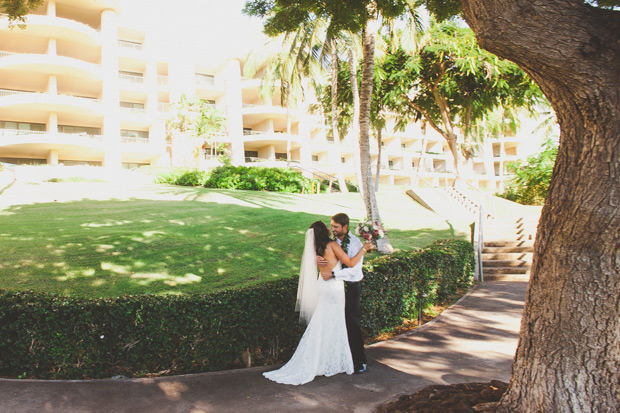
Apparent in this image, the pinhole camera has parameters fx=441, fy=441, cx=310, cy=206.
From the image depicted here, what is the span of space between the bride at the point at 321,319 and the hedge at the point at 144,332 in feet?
1.48

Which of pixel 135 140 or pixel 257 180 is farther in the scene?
pixel 135 140

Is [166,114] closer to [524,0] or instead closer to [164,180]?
[164,180]

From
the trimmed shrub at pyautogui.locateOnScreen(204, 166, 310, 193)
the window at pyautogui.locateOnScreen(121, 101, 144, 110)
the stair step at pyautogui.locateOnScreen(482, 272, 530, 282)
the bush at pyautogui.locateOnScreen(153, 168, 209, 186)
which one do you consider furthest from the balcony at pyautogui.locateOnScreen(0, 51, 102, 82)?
the stair step at pyautogui.locateOnScreen(482, 272, 530, 282)

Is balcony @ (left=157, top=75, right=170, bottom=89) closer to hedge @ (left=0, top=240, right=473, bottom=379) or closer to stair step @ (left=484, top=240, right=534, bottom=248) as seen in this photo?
stair step @ (left=484, top=240, right=534, bottom=248)

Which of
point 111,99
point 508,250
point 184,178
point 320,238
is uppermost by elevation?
point 111,99

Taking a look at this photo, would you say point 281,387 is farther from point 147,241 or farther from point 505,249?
point 505,249

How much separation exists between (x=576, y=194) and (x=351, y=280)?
2994 mm

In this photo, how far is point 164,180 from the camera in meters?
28.9

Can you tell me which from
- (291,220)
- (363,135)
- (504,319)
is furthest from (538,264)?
(291,220)

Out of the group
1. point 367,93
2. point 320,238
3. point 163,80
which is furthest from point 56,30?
point 320,238

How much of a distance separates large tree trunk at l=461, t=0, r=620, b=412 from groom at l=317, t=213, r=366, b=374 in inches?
91.2

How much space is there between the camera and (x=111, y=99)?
4125 cm

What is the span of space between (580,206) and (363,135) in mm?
9541

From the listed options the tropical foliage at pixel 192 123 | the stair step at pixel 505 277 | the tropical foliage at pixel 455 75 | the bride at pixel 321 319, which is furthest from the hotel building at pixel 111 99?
the bride at pixel 321 319
